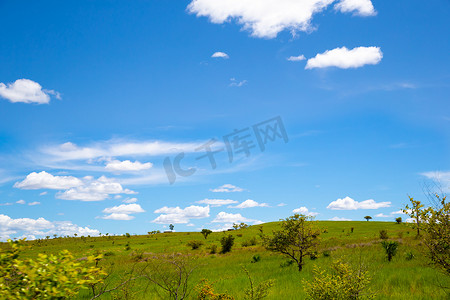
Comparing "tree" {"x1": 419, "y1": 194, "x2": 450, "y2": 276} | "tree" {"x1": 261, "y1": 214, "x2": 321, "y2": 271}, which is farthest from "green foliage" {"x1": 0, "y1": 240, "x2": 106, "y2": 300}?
"tree" {"x1": 261, "y1": 214, "x2": 321, "y2": 271}

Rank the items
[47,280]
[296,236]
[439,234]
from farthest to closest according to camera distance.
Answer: [296,236]
[439,234]
[47,280]

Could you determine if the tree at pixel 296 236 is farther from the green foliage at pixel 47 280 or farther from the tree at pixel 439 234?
the green foliage at pixel 47 280

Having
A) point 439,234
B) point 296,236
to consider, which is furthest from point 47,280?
point 296,236

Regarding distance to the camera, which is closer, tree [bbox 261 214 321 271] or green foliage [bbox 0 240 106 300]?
green foliage [bbox 0 240 106 300]

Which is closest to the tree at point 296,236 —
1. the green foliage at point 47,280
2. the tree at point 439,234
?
the tree at point 439,234

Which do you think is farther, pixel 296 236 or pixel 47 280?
pixel 296 236

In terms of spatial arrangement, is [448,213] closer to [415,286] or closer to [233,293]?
[415,286]

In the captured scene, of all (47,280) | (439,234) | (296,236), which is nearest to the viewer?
(47,280)

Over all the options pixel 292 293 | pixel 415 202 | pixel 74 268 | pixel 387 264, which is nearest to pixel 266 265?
pixel 387 264

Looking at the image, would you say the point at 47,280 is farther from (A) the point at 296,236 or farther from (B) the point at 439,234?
(A) the point at 296,236

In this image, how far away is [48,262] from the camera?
568 centimetres

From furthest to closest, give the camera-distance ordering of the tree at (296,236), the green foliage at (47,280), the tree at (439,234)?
the tree at (296,236)
the tree at (439,234)
the green foliage at (47,280)

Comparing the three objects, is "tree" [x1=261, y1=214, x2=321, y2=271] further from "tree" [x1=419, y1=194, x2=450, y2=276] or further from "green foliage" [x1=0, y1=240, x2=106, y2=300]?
"green foliage" [x1=0, y1=240, x2=106, y2=300]

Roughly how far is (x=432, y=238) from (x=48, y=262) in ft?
42.3
